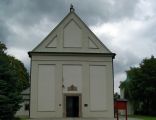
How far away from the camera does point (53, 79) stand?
131 ft

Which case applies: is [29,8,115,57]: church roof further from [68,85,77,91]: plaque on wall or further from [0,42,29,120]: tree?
[0,42,29,120]: tree

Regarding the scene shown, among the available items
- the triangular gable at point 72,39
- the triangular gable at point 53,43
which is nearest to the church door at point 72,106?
the triangular gable at point 72,39

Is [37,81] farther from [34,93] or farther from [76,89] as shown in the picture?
[76,89]

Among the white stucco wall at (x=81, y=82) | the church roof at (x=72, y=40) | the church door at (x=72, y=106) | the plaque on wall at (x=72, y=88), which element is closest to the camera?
the white stucco wall at (x=81, y=82)

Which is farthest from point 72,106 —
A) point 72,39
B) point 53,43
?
point 72,39

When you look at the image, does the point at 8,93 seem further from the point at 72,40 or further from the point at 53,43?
the point at 72,40

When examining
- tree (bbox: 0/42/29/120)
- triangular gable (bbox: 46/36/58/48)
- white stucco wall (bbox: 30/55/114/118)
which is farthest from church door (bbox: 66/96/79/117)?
tree (bbox: 0/42/29/120)

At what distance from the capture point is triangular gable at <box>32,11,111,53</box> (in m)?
40.8

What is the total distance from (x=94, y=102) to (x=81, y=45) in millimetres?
6730

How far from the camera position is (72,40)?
41281 mm

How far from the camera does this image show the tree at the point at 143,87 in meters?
60.7

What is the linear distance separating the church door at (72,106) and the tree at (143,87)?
21.9 meters

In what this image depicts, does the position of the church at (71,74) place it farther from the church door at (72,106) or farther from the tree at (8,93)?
the tree at (8,93)

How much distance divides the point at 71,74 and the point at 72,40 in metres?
4.01
